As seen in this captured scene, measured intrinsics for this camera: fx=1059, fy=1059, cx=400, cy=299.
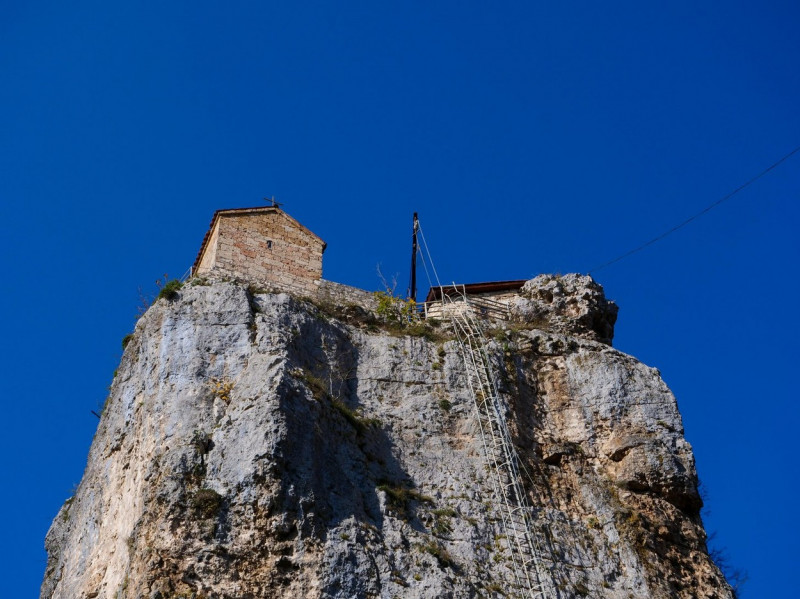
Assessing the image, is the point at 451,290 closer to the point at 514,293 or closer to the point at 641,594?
the point at 514,293

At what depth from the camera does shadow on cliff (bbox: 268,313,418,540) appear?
1938 centimetres

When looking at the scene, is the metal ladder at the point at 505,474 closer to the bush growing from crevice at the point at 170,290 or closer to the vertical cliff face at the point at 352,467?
the vertical cliff face at the point at 352,467

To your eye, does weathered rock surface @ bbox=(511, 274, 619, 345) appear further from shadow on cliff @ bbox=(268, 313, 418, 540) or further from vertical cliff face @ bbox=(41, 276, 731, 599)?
shadow on cliff @ bbox=(268, 313, 418, 540)

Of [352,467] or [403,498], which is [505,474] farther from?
[352,467]

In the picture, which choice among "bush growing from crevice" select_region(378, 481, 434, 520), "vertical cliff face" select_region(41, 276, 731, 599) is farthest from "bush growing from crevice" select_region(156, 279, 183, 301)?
"bush growing from crevice" select_region(378, 481, 434, 520)

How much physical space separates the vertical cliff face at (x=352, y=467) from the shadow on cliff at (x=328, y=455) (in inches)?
1.7

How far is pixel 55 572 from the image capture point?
2198 centimetres

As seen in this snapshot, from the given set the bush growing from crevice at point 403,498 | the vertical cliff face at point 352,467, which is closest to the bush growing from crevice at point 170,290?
the vertical cliff face at point 352,467

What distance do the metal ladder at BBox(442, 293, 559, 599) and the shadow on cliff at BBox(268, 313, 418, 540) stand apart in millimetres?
1896

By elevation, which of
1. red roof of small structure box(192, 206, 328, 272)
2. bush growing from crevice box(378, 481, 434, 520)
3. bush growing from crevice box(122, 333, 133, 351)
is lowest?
bush growing from crevice box(378, 481, 434, 520)

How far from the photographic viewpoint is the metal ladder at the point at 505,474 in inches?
798

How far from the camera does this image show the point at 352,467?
827 inches

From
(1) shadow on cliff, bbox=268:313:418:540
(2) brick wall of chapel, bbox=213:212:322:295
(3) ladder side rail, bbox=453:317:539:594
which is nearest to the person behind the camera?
(1) shadow on cliff, bbox=268:313:418:540

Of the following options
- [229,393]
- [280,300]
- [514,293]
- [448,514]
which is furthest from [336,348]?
[514,293]
